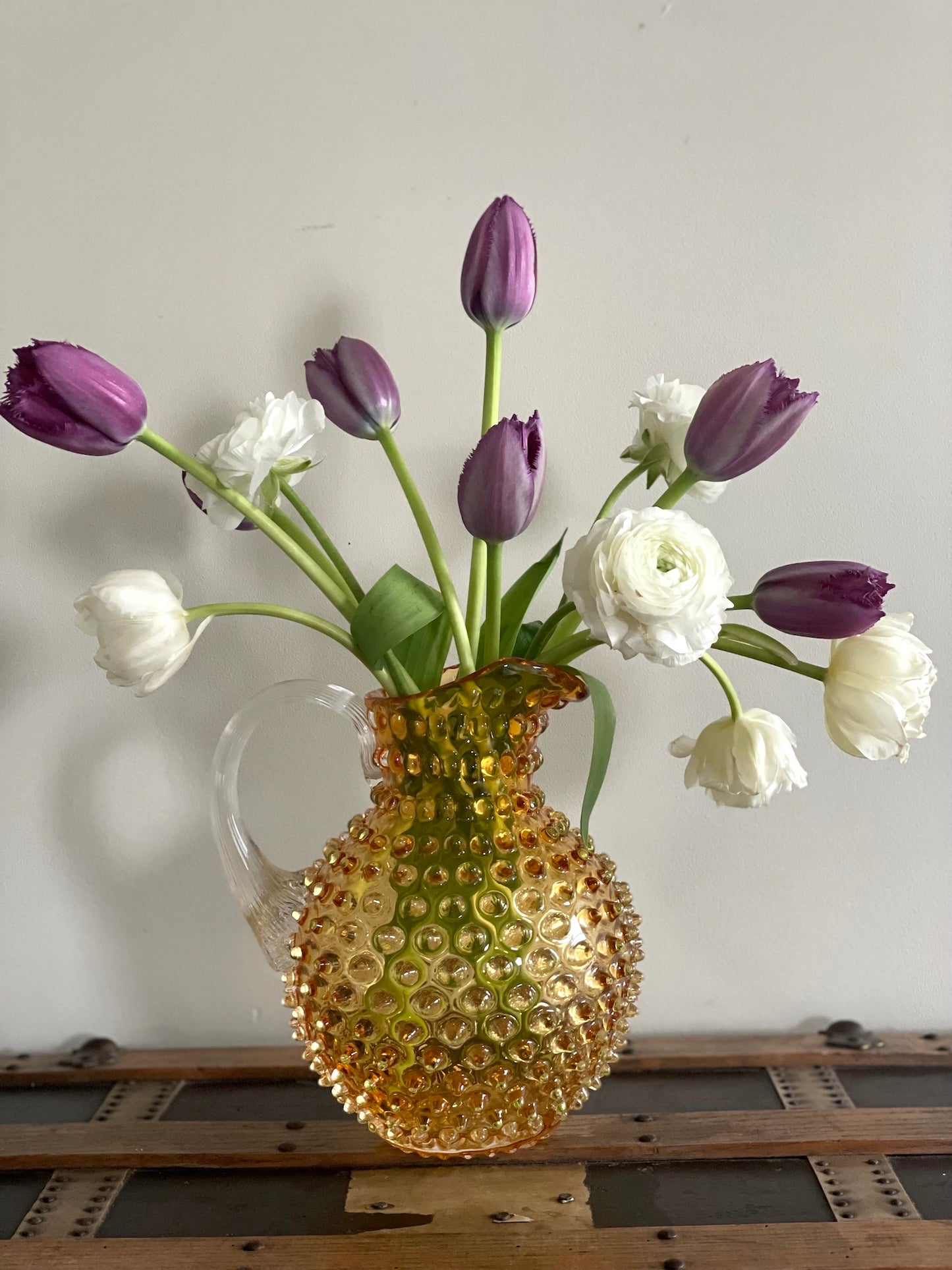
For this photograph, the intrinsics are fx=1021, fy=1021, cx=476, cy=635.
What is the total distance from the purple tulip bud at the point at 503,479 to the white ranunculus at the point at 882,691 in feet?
0.72

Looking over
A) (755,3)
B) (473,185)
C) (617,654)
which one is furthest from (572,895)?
(755,3)

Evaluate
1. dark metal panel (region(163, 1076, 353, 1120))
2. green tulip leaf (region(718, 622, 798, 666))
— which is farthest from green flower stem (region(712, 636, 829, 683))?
dark metal panel (region(163, 1076, 353, 1120))

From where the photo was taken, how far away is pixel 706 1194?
63 cm

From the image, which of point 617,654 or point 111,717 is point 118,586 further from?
point 617,654

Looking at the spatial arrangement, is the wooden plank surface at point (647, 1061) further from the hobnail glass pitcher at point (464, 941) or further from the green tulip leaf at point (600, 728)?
the green tulip leaf at point (600, 728)

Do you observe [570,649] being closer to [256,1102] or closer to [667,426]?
[667,426]

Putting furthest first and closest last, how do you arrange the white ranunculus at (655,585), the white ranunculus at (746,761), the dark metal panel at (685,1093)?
the dark metal panel at (685,1093)
the white ranunculus at (746,761)
the white ranunculus at (655,585)

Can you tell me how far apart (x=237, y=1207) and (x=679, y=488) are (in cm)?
51

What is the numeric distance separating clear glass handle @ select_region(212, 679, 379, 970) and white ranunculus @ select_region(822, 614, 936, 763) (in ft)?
0.97

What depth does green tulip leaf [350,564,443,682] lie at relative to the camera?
607 mm

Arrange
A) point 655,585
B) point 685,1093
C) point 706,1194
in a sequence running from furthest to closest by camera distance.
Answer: point 685,1093, point 706,1194, point 655,585

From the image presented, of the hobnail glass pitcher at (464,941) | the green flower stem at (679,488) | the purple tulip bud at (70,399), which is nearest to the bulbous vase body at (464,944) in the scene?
the hobnail glass pitcher at (464,941)

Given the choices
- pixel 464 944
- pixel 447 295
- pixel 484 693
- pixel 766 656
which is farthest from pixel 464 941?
pixel 447 295

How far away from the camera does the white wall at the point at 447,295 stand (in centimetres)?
81
